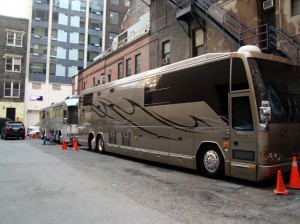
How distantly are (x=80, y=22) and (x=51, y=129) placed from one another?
113ft

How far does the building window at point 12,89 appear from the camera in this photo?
49.6 m

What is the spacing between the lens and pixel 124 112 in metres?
14.8

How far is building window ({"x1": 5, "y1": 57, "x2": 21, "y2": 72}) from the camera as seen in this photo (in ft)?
165

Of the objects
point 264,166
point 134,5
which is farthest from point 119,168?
point 134,5

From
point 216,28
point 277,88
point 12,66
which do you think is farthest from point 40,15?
point 277,88

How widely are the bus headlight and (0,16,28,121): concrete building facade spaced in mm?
46977

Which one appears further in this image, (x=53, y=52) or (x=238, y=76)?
(x=53, y=52)

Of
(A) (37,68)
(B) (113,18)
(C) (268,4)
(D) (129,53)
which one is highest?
(B) (113,18)

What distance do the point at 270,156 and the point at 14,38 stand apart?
51.2 meters

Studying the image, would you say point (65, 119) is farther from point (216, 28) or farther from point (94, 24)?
point (94, 24)

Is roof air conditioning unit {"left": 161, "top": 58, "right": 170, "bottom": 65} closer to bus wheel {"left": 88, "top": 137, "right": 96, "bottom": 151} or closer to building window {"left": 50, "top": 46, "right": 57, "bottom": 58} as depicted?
bus wheel {"left": 88, "top": 137, "right": 96, "bottom": 151}

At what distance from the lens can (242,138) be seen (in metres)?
8.55

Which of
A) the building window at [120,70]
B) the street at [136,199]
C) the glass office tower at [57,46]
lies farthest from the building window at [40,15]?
the street at [136,199]

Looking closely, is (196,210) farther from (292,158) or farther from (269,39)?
(269,39)
